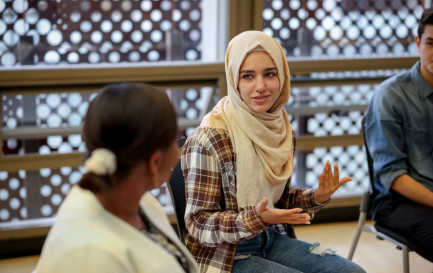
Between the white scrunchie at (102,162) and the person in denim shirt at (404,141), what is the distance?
5.46 feet

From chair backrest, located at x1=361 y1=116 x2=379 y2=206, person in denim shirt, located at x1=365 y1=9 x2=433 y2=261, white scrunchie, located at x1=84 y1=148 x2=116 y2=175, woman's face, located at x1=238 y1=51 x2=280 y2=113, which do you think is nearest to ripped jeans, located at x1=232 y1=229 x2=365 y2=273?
woman's face, located at x1=238 y1=51 x2=280 y2=113

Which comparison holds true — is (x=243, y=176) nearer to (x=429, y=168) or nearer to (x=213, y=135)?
(x=213, y=135)

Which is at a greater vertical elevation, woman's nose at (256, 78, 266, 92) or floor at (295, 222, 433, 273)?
woman's nose at (256, 78, 266, 92)

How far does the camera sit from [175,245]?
1.40 metres

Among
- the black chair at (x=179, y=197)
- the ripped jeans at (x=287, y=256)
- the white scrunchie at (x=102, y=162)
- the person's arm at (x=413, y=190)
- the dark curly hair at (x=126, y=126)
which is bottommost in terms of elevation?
the ripped jeans at (x=287, y=256)

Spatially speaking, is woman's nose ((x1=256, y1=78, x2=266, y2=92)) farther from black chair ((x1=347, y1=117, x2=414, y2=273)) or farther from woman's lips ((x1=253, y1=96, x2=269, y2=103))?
black chair ((x1=347, y1=117, x2=414, y2=273))

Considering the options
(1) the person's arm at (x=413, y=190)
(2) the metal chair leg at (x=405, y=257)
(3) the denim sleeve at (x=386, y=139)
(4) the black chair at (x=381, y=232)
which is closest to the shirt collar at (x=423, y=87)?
(3) the denim sleeve at (x=386, y=139)

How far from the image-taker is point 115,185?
124 cm

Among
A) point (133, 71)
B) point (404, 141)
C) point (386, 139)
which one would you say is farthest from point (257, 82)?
point (133, 71)

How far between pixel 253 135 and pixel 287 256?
44 cm

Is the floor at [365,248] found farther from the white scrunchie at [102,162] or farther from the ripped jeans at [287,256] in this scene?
the white scrunchie at [102,162]

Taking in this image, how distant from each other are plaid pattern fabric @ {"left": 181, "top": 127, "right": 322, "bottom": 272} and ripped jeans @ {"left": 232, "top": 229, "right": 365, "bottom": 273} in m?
0.07

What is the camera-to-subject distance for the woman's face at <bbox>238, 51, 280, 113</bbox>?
2.11 metres

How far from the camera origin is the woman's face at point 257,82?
2113 millimetres
